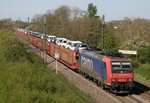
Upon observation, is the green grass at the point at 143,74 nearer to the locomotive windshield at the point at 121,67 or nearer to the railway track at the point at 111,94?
the railway track at the point at 111,94

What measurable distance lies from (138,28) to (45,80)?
144 feet

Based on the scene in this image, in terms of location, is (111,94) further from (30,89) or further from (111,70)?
(30,89)

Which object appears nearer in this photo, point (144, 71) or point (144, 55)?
point (144, 71)

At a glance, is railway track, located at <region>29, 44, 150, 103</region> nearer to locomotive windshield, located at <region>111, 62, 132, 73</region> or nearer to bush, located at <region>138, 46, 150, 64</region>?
locomotive windshield, located at <region>111, 62, 132, 73</region>

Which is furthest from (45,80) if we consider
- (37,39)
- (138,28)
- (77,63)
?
(37,39)

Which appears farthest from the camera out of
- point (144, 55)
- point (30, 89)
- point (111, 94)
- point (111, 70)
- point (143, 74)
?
point (144, 55)

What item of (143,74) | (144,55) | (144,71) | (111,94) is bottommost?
(111,94)

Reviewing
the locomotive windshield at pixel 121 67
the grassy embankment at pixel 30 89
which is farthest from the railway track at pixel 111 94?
the grassy embankment at pixel 30 89

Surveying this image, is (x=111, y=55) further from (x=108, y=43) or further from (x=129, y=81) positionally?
(x=108, y=43)

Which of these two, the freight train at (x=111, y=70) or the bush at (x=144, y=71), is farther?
the bush at (x=144, y=71)

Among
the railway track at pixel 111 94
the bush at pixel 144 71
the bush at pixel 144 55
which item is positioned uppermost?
the bush at pixel 144 55

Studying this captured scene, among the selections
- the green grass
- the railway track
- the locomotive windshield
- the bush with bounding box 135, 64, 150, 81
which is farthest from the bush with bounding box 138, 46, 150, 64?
the locomotive windshield

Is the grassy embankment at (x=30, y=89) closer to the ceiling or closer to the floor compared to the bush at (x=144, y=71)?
closer to the ceiling

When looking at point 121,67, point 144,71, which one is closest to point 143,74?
point 144,71
